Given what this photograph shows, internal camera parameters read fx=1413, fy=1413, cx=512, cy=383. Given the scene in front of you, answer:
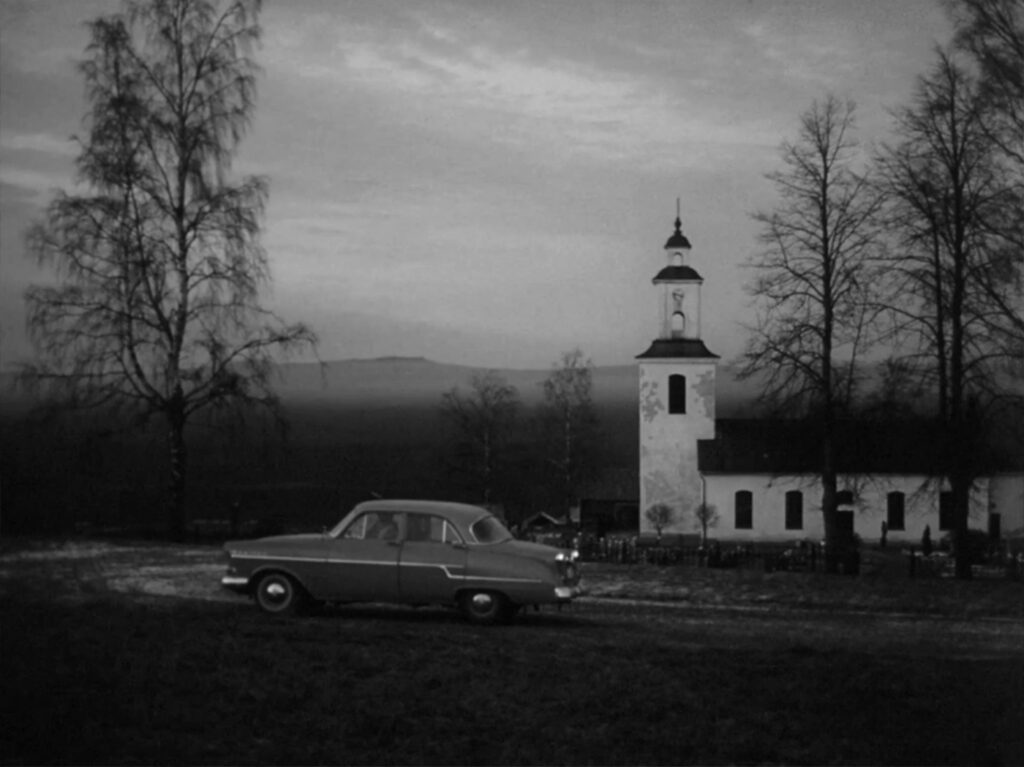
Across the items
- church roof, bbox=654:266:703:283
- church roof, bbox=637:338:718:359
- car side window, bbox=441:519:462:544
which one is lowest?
car side window, bbox=441:519:462:544

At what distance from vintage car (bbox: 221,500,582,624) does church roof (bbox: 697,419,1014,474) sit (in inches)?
652

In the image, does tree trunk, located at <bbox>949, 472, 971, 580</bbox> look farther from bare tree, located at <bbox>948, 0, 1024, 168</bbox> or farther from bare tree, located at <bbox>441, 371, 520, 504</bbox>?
bare tree, located at <bbox>441, 371, 520, 504</bbox>

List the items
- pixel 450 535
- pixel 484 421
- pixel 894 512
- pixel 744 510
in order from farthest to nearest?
1. pixel 744 510
2. pixel 484 421
3. pixel 894 512
4. pixel 450 535

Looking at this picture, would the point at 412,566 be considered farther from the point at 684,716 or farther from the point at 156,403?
the point at 156,403

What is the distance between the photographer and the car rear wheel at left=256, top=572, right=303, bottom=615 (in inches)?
654

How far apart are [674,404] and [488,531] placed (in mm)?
44556

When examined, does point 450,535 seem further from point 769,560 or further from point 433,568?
point 769,560

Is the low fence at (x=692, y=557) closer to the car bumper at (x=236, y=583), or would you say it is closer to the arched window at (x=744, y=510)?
the car bumper at (x=236, y=583)

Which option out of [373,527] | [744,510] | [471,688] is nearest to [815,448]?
[744,510]

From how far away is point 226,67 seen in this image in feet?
104

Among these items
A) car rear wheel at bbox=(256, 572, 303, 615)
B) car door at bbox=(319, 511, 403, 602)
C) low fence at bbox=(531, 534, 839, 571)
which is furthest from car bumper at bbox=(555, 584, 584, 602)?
low fence at bbox=(531, 534, 839, 571)

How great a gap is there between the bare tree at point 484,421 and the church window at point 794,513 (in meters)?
12.0

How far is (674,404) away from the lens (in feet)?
199

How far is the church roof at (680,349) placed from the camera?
6006 cm
